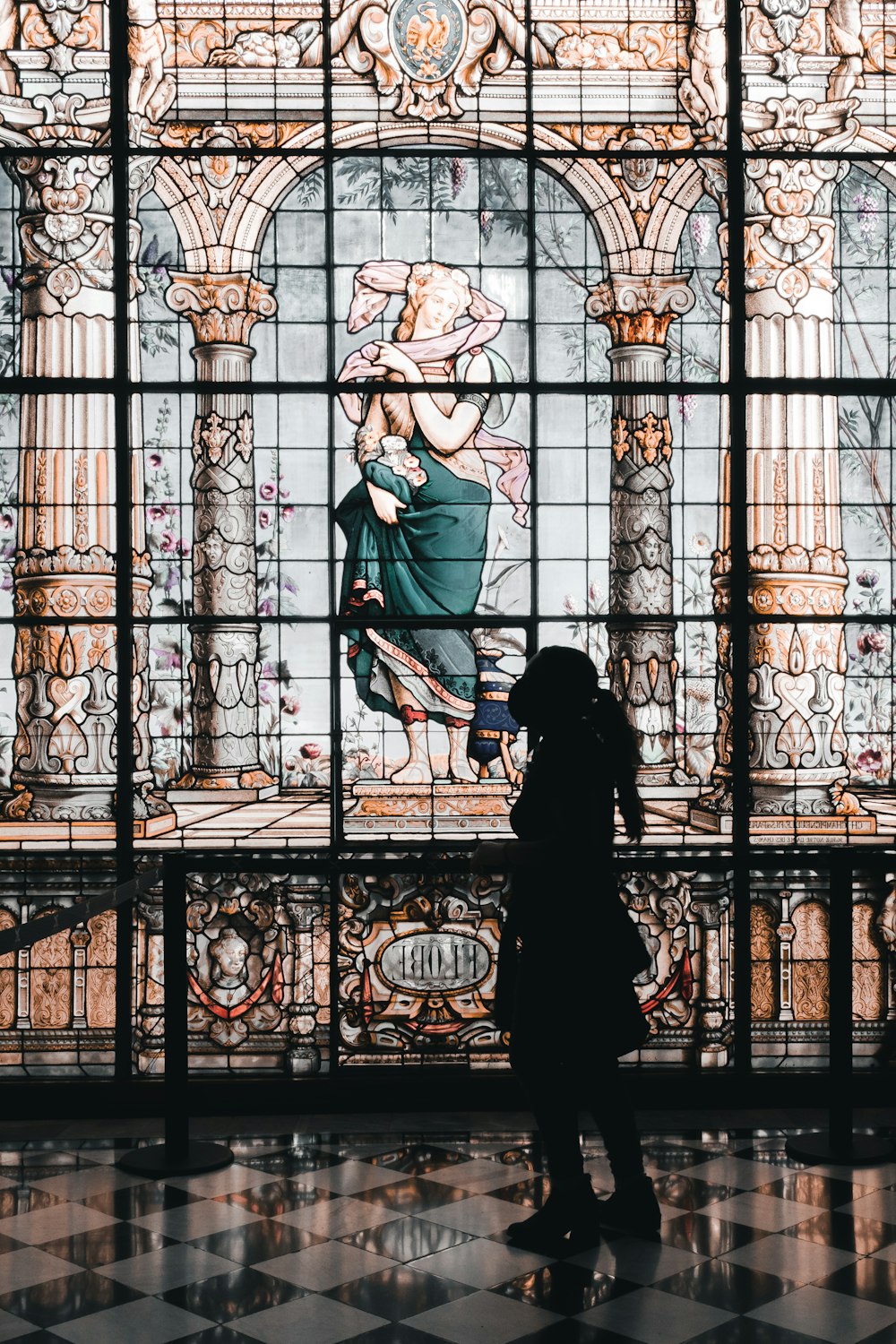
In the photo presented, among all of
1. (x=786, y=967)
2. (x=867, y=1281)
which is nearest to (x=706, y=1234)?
(x=867, y=1281)

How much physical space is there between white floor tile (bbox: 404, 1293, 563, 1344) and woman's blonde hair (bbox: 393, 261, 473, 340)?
3440 millimetres

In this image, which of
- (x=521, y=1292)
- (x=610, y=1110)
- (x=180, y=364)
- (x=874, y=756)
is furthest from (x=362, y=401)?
(x=521, y=1292)

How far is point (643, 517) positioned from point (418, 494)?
0.89 m

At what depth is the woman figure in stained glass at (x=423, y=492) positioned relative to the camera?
16.4ft

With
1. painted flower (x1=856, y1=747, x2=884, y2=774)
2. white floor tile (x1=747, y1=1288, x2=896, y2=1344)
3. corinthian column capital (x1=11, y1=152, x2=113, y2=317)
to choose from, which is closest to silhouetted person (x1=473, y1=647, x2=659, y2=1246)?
white floor tile (x1=747, y1=1288, x2=896, y2=1344)

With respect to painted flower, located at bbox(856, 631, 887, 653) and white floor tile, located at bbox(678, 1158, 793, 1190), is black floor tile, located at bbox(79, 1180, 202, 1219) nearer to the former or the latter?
white floor tile, located at bbox(678, 1158, 793, 1190)

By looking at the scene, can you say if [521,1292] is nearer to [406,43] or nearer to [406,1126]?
[406,1126]

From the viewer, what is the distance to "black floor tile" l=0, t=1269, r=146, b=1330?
3.15m

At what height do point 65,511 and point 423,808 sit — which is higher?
point 65,511

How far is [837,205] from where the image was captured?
5.13 metres

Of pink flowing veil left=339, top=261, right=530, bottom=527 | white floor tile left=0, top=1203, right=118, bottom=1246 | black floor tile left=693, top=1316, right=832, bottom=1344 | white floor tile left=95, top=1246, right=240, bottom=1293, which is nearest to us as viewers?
black floor tile left=693, top=1316, right=832, bottom=1344

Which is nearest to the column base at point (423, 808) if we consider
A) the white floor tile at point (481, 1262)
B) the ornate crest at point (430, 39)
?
the white floor tile at point (481, 1262)

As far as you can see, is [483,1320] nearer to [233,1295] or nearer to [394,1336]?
[394,1336]

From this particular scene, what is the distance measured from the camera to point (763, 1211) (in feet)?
12.4
